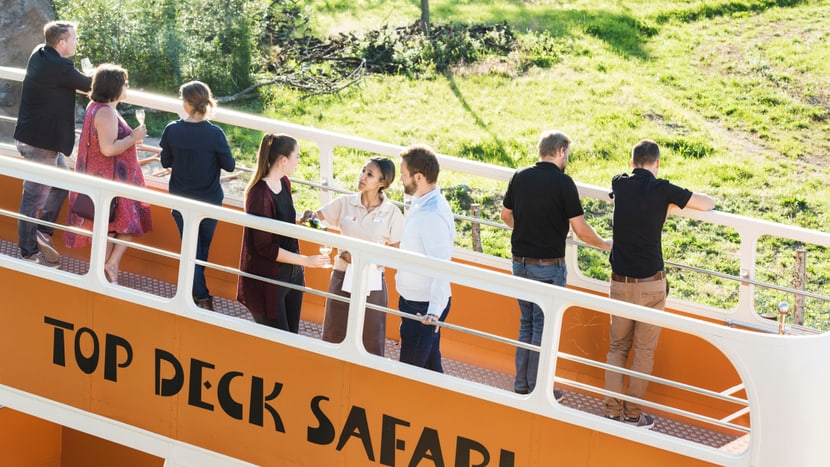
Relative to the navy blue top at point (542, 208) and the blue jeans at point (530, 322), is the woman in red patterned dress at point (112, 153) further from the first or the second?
the blue jeans at point (530, 322)

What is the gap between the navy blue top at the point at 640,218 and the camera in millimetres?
5762

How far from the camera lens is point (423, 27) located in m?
19.6

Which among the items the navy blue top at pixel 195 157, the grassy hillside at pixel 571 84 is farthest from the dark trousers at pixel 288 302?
the grassy hillside at pixel 571 84

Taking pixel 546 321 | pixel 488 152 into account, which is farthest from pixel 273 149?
pixel 488 152

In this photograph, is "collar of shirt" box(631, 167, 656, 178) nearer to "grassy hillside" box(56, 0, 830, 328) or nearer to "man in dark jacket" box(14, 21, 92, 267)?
"man in dark jacket" box(14, 21, 92, 267)

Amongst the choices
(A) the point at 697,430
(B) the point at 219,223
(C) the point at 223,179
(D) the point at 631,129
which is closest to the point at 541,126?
(D) the point at 631,129

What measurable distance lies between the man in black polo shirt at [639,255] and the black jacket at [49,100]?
355 centimetres

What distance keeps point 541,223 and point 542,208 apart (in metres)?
0.09

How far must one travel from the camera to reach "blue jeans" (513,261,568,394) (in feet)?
20.0

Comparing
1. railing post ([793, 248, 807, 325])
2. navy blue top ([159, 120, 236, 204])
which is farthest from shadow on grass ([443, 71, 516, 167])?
navy blue top ([159, 120, 236, 204])

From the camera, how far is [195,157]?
655cm

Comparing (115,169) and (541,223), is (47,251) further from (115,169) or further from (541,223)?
(541,223)

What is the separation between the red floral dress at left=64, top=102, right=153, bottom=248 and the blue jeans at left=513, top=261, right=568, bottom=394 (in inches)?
99.0

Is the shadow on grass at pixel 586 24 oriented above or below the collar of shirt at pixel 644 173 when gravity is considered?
above
